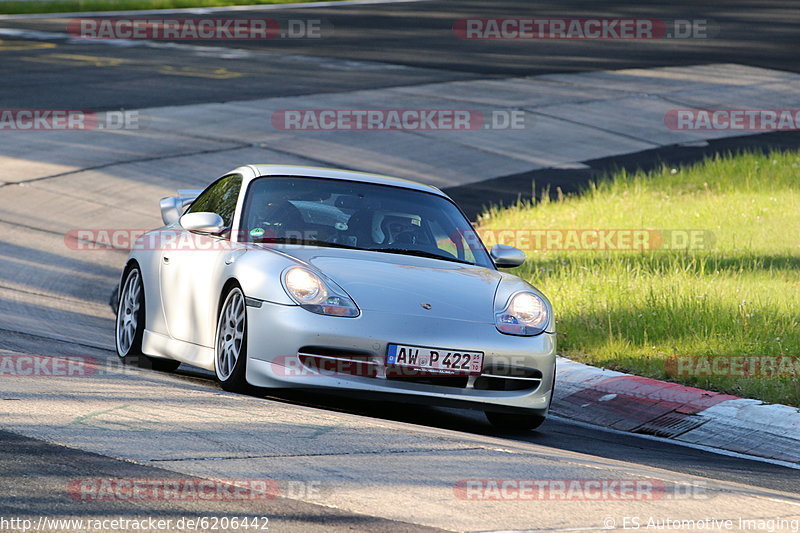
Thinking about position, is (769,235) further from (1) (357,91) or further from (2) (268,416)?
(1) (357,91)

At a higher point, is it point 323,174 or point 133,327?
point 323,174

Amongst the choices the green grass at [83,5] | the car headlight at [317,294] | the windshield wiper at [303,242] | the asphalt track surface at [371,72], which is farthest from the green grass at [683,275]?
the green grass at [83,5]

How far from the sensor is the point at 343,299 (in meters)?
7.07

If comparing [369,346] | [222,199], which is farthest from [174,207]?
[369,346]

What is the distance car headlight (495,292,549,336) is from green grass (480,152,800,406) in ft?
5.21

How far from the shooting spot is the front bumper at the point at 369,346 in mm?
6930

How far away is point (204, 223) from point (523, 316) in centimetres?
206

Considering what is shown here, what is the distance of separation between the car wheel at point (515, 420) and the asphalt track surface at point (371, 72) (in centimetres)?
11

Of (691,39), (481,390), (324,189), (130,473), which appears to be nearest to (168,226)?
(324,189)

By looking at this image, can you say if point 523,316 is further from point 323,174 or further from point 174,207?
point 174,207

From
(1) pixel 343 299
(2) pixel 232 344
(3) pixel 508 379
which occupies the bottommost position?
(3) pixel 508 379

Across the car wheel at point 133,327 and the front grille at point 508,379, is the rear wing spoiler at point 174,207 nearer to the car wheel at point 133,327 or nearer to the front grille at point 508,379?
the car wheel at point 133,327

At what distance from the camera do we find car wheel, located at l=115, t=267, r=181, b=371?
8.73 meters

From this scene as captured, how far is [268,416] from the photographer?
6.45 meters
